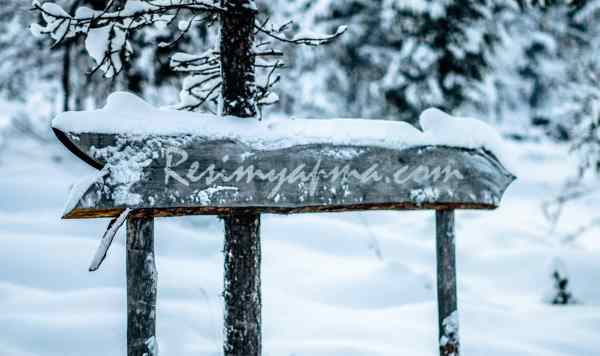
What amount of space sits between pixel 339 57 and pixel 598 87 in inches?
334

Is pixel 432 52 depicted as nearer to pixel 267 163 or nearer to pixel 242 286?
pixel 267 163

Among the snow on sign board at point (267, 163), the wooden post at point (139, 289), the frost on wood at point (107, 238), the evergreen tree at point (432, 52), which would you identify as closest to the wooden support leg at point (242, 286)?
the snow on sign board at point (267, 163)

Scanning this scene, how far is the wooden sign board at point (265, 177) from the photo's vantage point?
2.52 meters

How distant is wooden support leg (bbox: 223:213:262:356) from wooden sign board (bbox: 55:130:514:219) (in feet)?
0.65

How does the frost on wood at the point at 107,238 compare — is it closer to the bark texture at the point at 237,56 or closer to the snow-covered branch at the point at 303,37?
the bark texture at the point at 237,56

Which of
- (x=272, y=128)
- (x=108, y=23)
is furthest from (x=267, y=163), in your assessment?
(x=108, y=23)

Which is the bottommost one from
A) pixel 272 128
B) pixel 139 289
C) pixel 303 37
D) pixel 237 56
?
pixel 139 289

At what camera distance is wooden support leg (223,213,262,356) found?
2.99 m

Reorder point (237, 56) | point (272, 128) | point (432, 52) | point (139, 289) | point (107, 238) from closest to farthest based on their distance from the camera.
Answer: point (107, 238) < point (139, 289) < point (272, 128) < point (237, 56) < point (432, 52)

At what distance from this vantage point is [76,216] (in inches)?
99.3

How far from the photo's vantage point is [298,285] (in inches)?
237

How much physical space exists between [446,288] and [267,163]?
1.68 m

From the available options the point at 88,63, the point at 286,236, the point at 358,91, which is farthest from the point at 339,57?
the point at 286,236

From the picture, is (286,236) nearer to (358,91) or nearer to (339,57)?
(339,57)
